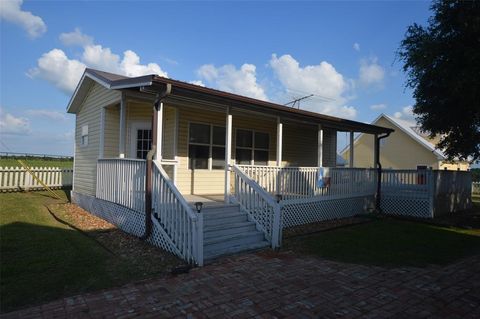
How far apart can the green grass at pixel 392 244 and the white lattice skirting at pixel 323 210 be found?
1.11m

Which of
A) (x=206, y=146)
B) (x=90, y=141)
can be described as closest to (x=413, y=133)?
(x=206, y=146)

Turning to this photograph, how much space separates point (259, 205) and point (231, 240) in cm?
121

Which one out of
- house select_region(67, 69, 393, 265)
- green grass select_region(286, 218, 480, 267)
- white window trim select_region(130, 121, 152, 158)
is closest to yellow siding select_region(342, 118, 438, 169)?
house select_region(67, 69, 393, 265)

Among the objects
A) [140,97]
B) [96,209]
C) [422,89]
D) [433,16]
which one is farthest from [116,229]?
[433,16]

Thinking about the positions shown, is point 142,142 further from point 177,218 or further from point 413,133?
point 413,133

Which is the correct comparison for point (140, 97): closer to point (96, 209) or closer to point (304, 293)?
point (96, 209)

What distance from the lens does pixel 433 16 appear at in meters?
10.1

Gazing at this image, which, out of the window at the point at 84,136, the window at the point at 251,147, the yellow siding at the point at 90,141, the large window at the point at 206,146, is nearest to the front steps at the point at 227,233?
the large window at the point at 206,146

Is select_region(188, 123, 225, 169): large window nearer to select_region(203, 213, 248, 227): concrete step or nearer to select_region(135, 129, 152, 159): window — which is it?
select_region(135, 129, 152, 159): window

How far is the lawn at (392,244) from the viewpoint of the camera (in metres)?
6.69

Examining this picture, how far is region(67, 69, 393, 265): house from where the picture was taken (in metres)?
6.91

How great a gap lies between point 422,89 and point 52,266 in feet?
37.0

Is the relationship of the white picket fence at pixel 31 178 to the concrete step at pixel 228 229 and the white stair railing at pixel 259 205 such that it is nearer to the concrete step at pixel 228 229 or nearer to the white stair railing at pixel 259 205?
the white stair railing at pixel 259 205

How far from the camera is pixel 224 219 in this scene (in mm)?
7488
